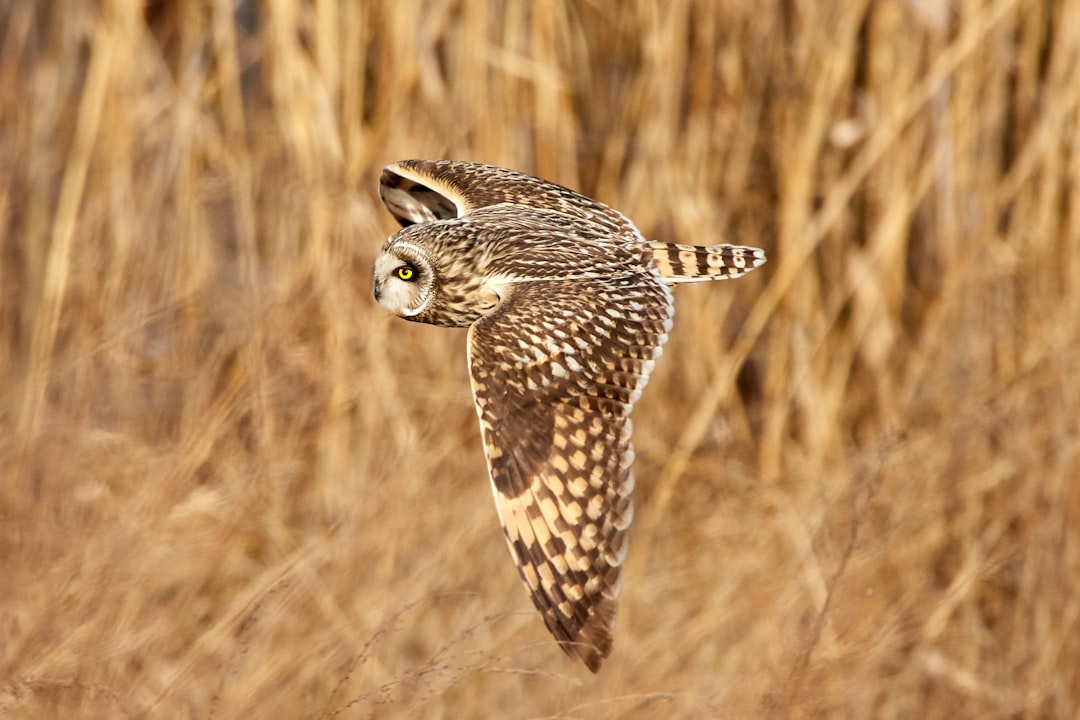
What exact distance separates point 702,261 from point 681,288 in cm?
166

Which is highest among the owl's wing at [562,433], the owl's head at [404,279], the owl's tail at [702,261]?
the owl's tail at [702,261]

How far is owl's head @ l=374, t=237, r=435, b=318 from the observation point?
2.14 meters

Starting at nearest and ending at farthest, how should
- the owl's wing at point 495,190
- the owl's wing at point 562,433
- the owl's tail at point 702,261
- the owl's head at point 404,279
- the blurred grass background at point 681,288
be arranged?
the owl's wing at point 562,433 < the owl's head at point 404,279 < the owl's tail at point 702,261 < the owl's wing at point 495,190 < the blurred grass background at point 681,288

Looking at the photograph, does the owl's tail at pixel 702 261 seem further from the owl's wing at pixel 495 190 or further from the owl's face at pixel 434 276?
the owl's face at pixel 434 276

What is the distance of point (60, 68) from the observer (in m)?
4.21

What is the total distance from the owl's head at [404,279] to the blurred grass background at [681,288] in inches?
52.8

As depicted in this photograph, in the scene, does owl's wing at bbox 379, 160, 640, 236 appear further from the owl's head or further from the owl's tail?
the owl's head

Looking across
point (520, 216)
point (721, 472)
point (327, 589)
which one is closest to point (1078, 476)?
point (721, 472)

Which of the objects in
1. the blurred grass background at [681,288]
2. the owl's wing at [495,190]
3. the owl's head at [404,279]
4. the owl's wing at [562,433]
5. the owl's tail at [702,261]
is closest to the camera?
the owl's wing at [562,433]

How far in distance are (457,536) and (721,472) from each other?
0.96 metres

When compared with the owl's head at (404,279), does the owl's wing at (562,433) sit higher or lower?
lower

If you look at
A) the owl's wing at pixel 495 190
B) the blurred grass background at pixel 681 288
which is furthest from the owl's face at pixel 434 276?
the blurred grass background at pixel 681 288

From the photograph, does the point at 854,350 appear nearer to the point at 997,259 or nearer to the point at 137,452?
the point at 997,259

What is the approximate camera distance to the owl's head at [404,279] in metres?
2.14
